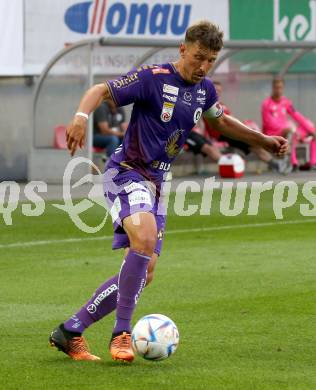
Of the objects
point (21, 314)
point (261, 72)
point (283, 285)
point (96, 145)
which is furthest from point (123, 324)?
point (261, 72)

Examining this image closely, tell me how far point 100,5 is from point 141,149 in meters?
16.6

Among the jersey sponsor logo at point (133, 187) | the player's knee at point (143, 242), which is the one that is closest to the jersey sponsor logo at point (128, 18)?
the jersey sponsor logo at point (133, 187)

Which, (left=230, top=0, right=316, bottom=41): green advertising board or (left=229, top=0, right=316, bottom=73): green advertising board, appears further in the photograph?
(left=230, top=0, right=316, bottom=41): green advertising board

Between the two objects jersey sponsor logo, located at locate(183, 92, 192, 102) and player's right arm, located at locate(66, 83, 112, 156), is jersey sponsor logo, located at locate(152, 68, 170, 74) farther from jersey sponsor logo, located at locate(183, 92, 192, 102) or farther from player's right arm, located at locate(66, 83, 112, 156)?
player's right arm, located at locate(66, 83, 112, 156)

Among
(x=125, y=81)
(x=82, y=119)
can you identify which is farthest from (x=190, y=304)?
(x=82, y=119)

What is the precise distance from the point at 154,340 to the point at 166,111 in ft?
4.60

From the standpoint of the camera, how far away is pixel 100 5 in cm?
2430

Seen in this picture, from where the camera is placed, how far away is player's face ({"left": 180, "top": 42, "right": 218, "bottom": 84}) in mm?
7805

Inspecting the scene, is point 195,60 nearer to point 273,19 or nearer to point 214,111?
point 214,111

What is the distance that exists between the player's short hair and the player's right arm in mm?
597

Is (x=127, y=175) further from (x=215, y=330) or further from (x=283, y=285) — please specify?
(x=283, y=285)

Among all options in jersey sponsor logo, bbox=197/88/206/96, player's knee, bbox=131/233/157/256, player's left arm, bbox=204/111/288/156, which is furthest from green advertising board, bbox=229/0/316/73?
player's knee, bbox=131/233/157/256

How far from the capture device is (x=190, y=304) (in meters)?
10.2

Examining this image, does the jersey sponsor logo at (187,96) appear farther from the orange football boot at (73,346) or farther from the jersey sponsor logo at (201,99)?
the orange football boot at (73,346)
